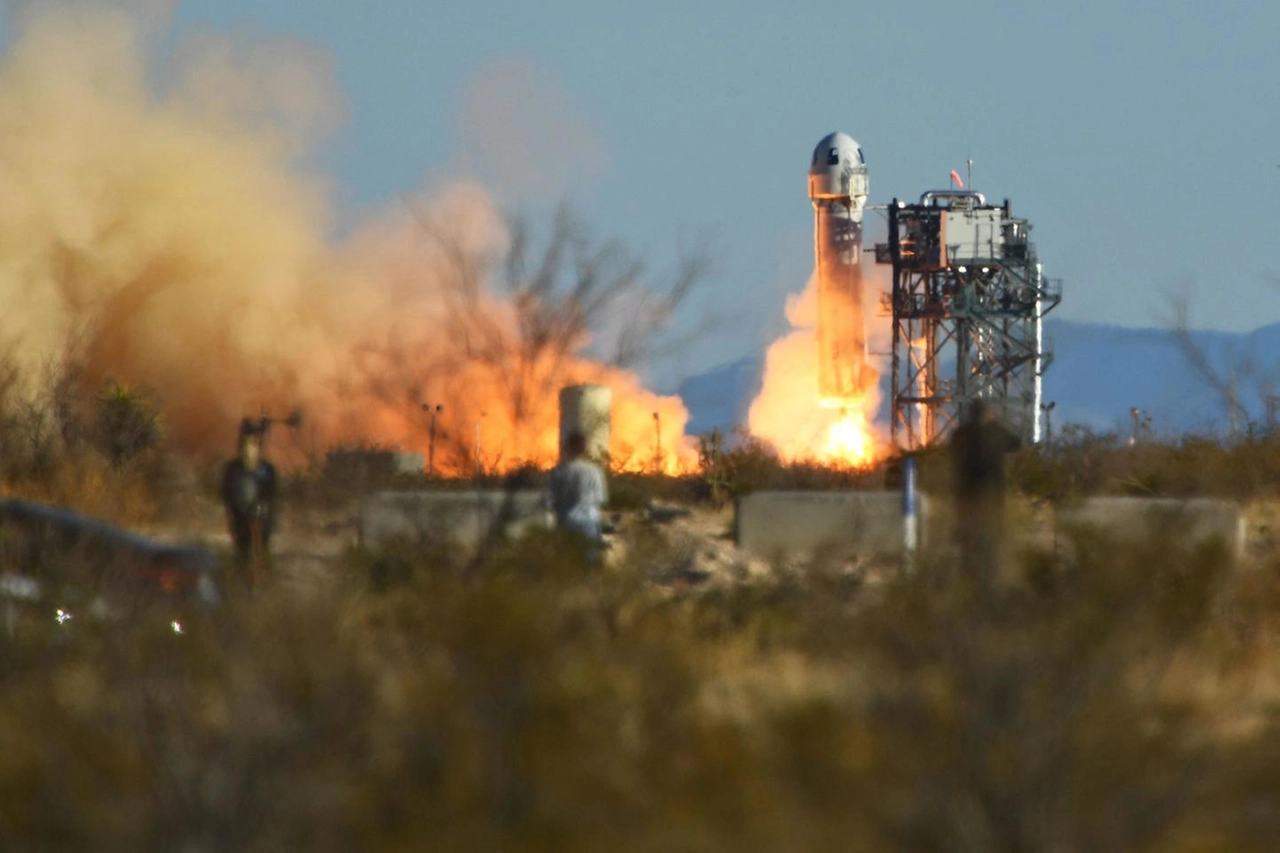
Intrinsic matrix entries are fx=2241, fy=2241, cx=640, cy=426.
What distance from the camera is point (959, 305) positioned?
50.0m

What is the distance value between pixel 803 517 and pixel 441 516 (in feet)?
22.6

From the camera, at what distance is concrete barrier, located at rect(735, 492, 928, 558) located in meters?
18.4

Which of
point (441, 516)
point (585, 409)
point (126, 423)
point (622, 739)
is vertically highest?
point (585, 409)

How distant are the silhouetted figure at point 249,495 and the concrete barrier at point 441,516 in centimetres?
69

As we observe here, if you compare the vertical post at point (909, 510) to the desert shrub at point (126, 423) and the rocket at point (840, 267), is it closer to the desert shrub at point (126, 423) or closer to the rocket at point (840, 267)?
the desert shrub at point (126, 423)

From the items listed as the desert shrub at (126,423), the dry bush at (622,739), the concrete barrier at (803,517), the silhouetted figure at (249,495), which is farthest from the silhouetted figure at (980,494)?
the desert shrub at (126,423)

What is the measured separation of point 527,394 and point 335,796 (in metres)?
25.7

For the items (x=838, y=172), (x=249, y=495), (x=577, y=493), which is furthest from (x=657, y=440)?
(x=577, y=493)

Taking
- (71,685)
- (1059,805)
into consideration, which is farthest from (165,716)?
(1059,805)

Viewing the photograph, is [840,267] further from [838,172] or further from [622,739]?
[622,739]

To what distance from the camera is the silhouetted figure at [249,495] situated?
45.7ft

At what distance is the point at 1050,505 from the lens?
22.3 metres

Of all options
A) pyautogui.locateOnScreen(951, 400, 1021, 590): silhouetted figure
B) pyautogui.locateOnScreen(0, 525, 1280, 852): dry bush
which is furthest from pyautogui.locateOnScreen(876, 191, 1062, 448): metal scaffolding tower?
pyautogui.locateOnScreen(0, 525, 1280, 852): dry bush

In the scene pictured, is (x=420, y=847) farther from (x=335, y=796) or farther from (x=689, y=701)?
(x=689, y=701)
